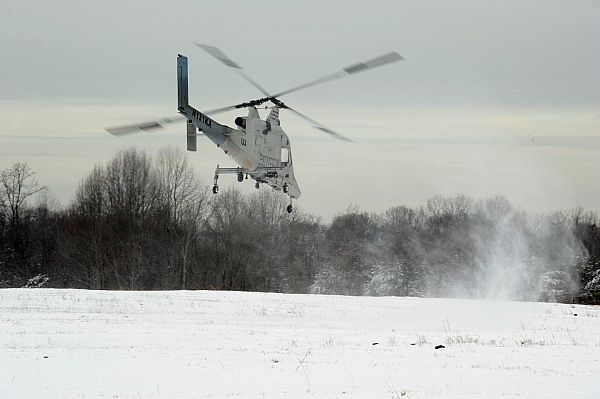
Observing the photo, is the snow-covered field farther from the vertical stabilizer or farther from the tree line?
the tree line

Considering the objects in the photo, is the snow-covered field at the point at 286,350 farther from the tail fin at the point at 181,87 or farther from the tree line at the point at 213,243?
the tree line at the point at 213,243

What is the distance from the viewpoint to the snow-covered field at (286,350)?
1444cm

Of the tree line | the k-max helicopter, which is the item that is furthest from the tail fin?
the tree line

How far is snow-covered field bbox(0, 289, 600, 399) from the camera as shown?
47.4ft

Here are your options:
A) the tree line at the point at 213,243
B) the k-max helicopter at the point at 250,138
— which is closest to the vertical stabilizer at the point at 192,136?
the k-max helicopter at the point at 250,138

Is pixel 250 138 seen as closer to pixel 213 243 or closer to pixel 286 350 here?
pixel 286 350

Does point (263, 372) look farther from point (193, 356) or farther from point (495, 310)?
point (495, 310)

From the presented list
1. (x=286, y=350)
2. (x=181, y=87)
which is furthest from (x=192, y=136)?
(x=286, y=350)

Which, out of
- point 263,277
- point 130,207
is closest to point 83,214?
point 130,207

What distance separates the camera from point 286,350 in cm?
1945

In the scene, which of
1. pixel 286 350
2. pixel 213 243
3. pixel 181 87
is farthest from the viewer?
pixel 213 243

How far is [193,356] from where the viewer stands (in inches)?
719

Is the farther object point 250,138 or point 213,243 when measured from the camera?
point 213,243

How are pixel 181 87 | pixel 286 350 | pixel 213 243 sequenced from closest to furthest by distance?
pixel 286 350
pixel 181 87
pixel 213 243
